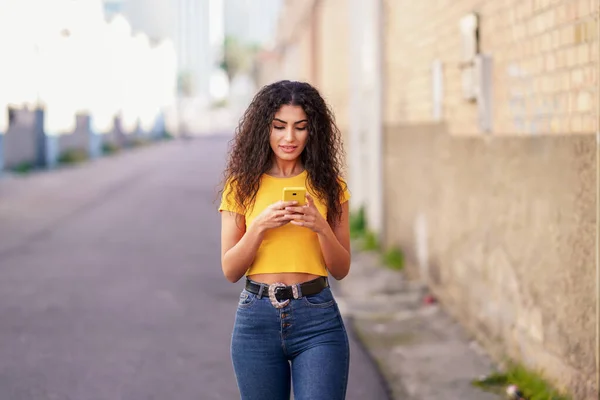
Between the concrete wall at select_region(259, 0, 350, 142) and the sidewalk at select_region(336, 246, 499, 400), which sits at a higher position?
the concrete wall at select_region(259, 0, 350, 142)

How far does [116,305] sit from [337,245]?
5.29 metres

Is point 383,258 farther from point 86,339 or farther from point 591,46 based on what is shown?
point 591,46

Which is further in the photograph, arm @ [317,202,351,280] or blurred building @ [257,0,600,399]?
blurred building @ [257,0,600,399]

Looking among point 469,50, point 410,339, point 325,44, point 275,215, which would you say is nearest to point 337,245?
point 275,215

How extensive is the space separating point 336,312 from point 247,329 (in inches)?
12.1

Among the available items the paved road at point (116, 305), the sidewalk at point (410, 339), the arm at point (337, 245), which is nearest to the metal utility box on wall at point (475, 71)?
the sidewalk at point (410, 339)

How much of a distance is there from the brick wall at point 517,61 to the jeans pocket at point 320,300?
221cm

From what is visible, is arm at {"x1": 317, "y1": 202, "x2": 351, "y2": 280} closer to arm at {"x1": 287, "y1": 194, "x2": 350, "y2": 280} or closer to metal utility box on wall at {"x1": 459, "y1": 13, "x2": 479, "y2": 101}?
arm at {"x1": 287, "y1": 194, "x2": 350, "y2": 280}

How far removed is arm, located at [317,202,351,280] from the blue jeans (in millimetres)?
145

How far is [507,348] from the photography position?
6.05 metres

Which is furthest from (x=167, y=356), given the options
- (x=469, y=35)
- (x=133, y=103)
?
(x=133, y=103)

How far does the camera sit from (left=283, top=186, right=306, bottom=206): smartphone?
9.21ft

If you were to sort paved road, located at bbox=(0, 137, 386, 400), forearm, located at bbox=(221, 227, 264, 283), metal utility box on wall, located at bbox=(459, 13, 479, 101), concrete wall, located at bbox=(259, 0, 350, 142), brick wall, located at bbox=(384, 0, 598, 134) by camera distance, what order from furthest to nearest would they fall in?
concrete wall, located at bbox=(259, 0, 350, 142)
metal utility box on wall, located at bbox=(459, 13, 479, 101)
paved road, located at bbox=(0, 137, 386, 400)
brick wall, located at bbox=(384, 0, 598, 134)
forearm, located at bbox=(221, 227, 264, 283)

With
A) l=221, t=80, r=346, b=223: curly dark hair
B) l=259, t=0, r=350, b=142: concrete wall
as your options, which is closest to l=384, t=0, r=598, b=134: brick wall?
l=259, t=0, r=350, b=142: concrete wall
